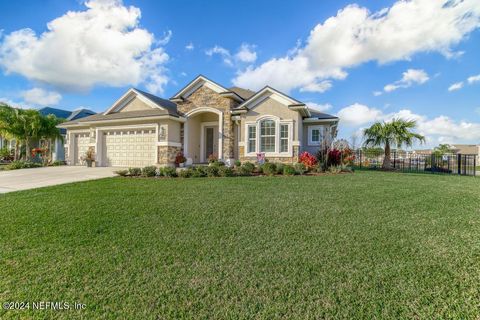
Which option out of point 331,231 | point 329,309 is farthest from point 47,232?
point 331,231

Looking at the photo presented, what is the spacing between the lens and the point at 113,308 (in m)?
2.48

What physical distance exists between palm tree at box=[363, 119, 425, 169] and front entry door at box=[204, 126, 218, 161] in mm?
10862

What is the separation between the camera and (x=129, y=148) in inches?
604

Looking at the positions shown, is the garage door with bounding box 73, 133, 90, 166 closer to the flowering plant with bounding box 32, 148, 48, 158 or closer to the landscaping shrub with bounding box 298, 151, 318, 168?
the flowering plant with bounding box 32, 148, 48, 158

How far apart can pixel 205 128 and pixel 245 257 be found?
1414cm

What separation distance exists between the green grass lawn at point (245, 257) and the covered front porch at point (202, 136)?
983cm

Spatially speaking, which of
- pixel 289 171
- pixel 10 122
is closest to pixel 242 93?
pixel 289 171

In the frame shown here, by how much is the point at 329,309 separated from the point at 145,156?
14.4 meters

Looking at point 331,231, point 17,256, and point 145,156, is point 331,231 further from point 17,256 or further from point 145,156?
point 145,156

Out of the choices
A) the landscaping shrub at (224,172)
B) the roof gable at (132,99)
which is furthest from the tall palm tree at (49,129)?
the landscaping shrub at (224,172)

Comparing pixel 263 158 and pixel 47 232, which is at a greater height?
pixel 263 158

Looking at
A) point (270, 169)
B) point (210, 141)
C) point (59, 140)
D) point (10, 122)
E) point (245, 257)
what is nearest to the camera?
point (245, 257)

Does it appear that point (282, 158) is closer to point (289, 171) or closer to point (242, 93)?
point (289, 171)

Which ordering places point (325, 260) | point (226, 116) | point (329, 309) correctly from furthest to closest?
point (226, 116) < point (325, 260) < point (329, 309)
